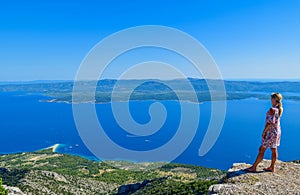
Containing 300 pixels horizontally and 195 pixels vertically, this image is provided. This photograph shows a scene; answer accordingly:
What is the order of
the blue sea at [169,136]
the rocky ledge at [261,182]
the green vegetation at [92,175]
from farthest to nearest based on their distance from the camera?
the blue sea at [169,136] → the green vegetation at [92,175] → the rocky ledge at [261,182]

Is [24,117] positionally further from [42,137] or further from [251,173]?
[251,173]

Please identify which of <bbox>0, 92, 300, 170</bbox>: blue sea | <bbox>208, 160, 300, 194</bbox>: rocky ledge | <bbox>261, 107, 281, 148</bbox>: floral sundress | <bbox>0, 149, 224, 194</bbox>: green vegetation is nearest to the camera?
<bbox>208, 160, 300, 194</bbox>: rocky ledge

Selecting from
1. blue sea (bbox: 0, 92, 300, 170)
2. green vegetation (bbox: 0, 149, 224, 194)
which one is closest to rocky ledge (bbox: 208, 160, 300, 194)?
green vegetation (bbox: 0, 149, 224, 194)

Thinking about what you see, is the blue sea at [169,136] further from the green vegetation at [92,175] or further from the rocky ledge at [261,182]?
the rocky ledge at [261,182]

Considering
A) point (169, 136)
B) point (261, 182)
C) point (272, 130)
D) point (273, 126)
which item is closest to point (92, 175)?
point (169, 136)

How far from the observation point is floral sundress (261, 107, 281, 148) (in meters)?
7.59

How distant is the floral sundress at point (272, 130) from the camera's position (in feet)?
24.9

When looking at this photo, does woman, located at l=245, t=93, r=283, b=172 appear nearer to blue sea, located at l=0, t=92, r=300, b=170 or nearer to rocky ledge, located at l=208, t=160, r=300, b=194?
rocky ledge, located at l=208, t=160, r=300, b=194

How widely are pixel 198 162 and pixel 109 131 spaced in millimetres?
49031

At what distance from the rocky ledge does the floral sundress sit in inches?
41.8

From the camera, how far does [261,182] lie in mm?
7801

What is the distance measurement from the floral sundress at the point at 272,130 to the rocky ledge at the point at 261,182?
1061 millimetres

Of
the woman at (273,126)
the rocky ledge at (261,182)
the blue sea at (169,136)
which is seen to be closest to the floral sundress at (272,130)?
the woman at (273,126)

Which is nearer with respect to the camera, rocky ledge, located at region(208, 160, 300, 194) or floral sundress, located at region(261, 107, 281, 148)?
rocky ledge, located at region(208, 160, 300, 194)
